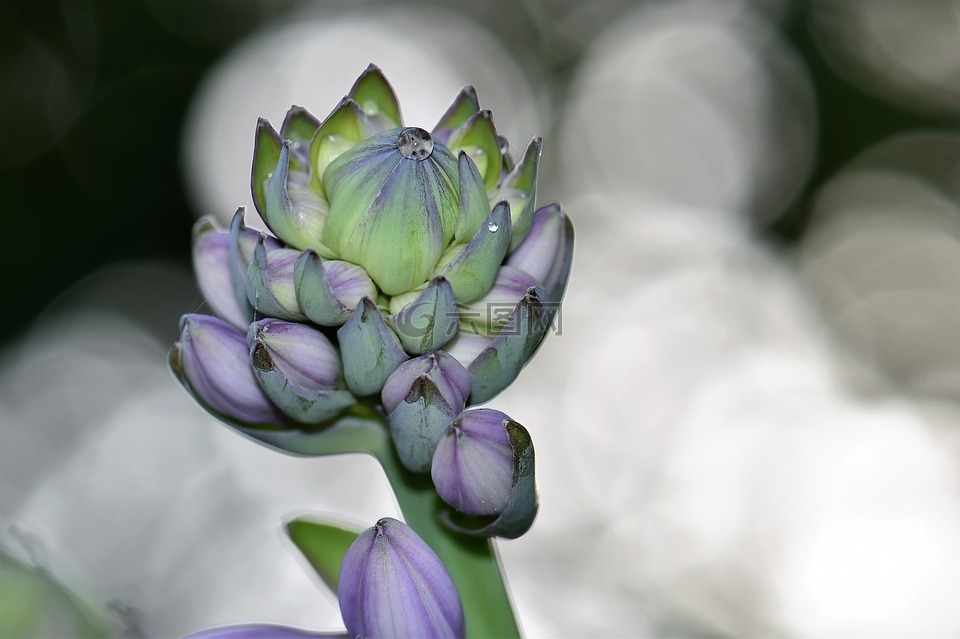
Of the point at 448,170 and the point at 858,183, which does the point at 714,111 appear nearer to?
the point at 858,183

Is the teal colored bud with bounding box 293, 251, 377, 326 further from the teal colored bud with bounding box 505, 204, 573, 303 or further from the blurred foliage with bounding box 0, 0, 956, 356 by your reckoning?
the blurred foliage with bounding box 0, 0, 956, 356

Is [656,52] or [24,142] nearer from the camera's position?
[24,142]

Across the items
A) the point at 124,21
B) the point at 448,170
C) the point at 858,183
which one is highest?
the point at 858,183

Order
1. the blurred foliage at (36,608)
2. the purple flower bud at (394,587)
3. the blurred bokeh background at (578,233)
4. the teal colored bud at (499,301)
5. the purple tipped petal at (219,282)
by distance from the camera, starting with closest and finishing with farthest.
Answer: the blurred foliage at (36,608), the purple flower bud at (394,587), the teal colored bud at (499,301), the purple tipped petal at (219,282), the blurred bokeh background at (578,233)

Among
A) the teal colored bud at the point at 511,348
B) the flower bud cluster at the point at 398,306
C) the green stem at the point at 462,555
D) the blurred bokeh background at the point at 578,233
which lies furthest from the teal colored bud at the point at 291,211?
the blurred bokeh background at the point at 578,233

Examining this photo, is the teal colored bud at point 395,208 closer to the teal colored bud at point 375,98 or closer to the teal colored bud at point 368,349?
the teal colored bud at point 368,349

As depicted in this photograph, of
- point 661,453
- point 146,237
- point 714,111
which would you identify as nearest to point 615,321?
point 661,453

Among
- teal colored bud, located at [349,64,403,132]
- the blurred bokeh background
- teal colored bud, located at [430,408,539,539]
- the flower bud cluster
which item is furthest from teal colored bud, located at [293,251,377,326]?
the blurred bokeh background
